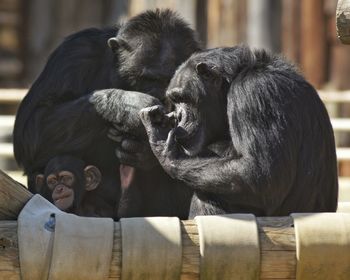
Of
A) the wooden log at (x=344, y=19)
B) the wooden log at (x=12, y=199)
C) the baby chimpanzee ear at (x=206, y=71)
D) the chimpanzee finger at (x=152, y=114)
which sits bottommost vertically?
the wooden log at (x=12, y=199)

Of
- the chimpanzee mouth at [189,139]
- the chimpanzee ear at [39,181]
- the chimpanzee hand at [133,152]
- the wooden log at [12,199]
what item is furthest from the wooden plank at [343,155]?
the wooden log at [12,199]

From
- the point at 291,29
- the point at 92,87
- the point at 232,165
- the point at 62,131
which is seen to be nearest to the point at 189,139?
the point at 232,165

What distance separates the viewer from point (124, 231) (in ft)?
17.0

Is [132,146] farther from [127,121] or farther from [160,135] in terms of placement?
[160,135]

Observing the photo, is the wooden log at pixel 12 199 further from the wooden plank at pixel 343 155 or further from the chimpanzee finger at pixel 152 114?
the wooden plank at pixel 343 155

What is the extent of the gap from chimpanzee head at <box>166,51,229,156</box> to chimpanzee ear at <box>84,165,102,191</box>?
3.06 feet

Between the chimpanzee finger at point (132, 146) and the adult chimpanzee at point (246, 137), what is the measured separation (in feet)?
1.66

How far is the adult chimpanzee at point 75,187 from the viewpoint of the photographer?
678cm

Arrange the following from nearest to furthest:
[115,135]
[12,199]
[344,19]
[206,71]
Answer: [12,199], [344,19], [206,71], [115,135]

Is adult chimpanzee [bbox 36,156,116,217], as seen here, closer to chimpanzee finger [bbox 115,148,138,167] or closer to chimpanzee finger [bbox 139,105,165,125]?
chimpanzee finger [bbox 115,148,138,167]

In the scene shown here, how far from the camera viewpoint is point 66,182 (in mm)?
6832

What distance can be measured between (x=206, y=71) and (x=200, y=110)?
197 mm

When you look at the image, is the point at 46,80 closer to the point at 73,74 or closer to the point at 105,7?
the point at 73,74

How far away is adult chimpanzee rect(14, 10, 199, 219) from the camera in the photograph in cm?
705
